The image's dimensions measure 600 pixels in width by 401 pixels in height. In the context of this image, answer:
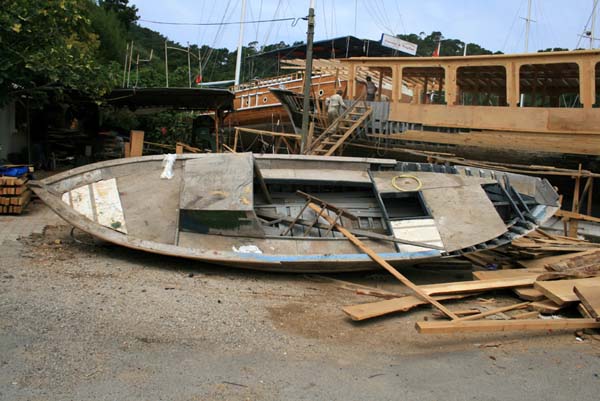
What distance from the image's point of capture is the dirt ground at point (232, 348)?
152 inches

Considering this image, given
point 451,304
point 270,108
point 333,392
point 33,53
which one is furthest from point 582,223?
point 270,108

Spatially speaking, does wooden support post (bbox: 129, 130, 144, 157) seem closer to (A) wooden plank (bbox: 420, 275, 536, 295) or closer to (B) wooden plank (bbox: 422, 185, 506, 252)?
(B) wooden plank (bbox: 422, 185, 506, 252)

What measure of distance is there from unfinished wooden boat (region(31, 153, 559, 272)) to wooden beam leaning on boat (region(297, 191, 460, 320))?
0.33 feet

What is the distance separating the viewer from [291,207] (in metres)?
8.46

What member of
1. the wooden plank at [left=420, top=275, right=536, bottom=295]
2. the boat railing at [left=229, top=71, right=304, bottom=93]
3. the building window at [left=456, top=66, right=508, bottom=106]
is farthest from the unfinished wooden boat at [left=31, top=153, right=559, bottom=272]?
the boat railing at [left=229, top=71, right=304, bottom=93]

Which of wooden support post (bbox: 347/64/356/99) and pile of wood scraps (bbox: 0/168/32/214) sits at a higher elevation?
wooden support post (bbox: 347/64/356/99)

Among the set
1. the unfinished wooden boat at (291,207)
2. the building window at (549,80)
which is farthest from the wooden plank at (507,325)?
the building window at (549,80)

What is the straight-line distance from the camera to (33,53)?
32.9 feet

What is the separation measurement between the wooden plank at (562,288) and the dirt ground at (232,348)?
0.46 metres

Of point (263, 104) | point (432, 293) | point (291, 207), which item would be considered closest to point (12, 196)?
point (291, 207)

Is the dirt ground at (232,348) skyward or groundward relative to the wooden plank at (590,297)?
groundward

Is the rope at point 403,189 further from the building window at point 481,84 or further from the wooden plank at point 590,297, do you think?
the building window at point 481,84

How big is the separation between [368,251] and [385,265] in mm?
382

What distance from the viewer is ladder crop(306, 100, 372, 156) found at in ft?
45.4
